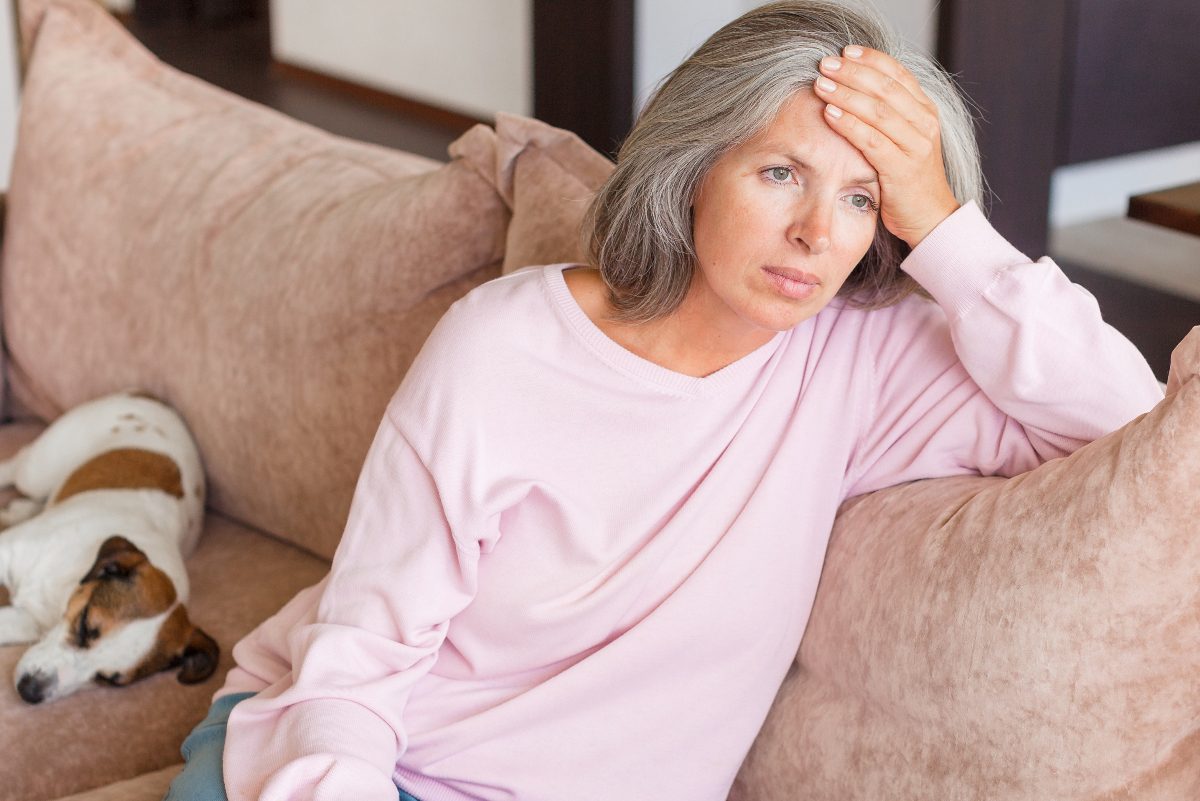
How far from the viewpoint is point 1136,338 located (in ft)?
12.3

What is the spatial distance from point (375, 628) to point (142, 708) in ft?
2.16

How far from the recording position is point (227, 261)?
224 centimetres

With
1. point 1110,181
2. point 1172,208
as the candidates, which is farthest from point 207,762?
point 1110,181

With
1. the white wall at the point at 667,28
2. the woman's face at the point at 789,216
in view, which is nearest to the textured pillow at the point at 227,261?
the woman's face at the point at 789,216

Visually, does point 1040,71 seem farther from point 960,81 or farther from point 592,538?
point 592,538

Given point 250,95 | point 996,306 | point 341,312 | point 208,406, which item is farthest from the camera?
point 250,95

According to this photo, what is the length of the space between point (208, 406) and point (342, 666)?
3.23ft

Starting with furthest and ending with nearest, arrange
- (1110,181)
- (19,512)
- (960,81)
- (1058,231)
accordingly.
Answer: (1110,181) < (1058,231) < (960,81) < (19,512)

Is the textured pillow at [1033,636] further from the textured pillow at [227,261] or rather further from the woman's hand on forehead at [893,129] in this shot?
the textured pillow at [227,261]

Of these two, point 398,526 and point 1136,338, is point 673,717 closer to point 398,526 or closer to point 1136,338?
point 398,526

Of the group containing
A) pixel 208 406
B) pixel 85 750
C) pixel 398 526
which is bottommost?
pixel 85 750

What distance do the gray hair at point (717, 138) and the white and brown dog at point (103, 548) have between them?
918mm

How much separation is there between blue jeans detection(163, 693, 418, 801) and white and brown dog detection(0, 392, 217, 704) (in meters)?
0.38

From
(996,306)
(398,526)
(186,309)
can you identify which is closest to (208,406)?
(186,309)
